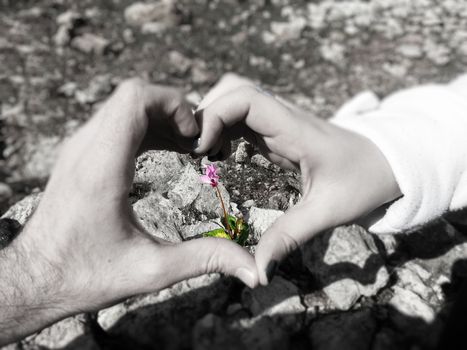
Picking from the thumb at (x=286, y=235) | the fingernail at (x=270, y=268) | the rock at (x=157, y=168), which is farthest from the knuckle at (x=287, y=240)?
the rock at (x=157, y=168)

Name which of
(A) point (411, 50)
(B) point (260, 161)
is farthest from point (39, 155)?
(A) point (411, 50)

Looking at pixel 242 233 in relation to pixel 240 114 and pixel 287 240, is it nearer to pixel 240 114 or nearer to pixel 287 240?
pixel 287 240

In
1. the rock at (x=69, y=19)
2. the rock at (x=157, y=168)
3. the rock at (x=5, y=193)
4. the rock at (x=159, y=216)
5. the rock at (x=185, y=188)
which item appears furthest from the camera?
the rock at (x=69, y=19)

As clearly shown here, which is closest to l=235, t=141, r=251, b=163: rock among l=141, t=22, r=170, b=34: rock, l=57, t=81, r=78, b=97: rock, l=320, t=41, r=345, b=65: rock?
l=57, t=81, r=78, b=97: rock

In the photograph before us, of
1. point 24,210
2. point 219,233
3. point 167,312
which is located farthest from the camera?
point 24,210

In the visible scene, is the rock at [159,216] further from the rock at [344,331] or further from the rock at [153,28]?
the rock at [153,28]
